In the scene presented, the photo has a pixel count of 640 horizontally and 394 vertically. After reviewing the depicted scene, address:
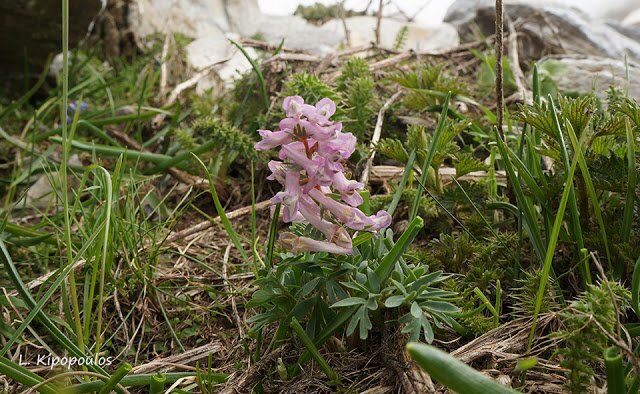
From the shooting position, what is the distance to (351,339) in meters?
1.35

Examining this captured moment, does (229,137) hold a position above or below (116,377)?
above

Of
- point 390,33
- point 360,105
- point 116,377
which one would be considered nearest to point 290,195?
point 116,377

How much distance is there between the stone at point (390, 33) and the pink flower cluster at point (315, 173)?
3253mm

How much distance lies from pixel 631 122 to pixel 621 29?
359 centimetres

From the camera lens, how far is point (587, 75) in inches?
106

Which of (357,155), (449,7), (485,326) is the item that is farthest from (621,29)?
(485,326)

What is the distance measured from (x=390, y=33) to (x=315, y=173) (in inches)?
174

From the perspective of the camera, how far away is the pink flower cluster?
3.82 ft

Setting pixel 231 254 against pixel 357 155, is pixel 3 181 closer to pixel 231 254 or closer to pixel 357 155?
pixel 231 254

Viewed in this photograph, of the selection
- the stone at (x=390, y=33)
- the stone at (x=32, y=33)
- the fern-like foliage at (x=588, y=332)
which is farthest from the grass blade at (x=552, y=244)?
the stone at (x=390, y=33)

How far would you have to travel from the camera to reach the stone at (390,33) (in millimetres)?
4482

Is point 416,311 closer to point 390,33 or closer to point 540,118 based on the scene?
point 540,118

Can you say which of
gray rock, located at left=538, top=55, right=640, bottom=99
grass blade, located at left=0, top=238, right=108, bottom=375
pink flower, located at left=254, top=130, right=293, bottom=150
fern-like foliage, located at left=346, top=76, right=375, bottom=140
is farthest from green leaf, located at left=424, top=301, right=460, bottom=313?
gray rock, located at left=538, top=55, right=640, bottom=99

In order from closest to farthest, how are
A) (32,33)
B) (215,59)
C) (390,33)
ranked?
(32,33) < (215,59) < (390,33)
